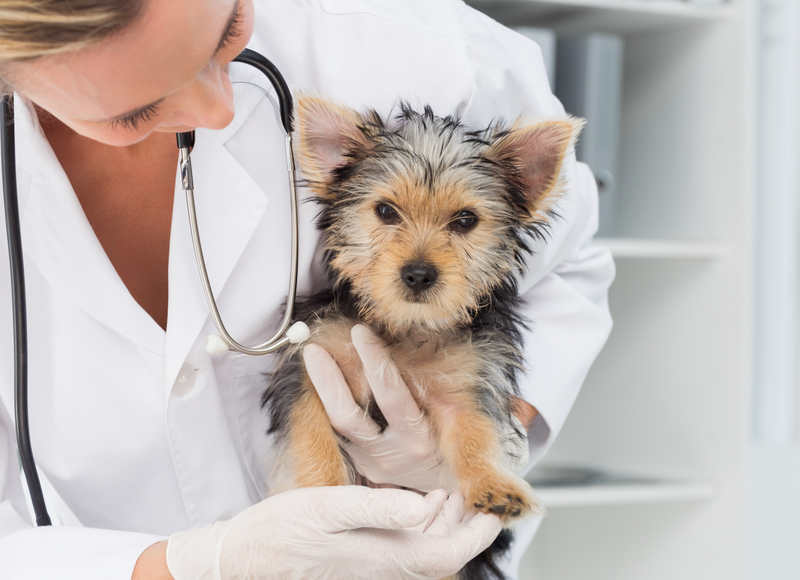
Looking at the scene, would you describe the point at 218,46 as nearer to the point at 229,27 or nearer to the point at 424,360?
the point at 229,27

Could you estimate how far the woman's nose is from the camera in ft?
2.89

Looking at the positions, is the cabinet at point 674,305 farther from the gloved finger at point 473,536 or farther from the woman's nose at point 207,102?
the woman's nose at point 207,102

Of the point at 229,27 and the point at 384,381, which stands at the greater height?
the point at 229,27

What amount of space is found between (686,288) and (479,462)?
53.1 inches

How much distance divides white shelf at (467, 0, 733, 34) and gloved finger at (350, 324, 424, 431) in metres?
1.32

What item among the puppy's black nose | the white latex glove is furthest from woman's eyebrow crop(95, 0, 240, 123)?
the white latex glove

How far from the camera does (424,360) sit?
109cm

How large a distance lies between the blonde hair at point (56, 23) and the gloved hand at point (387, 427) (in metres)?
0.51

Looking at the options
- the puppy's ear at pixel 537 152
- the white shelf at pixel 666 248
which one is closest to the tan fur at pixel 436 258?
the puppy's ear at pixel 537 152

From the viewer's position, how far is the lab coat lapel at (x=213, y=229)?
3.53 feet

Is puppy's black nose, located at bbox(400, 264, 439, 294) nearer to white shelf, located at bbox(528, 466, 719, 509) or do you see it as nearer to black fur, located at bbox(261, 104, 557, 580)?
black fur, located at bbox(261, 104, 557, 580)

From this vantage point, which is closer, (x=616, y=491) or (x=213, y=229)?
(x=213, y=229)

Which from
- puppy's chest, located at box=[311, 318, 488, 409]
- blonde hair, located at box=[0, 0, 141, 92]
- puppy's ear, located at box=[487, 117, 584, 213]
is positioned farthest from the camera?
puppy's chest, located at box=[311, 318, 488, 409]

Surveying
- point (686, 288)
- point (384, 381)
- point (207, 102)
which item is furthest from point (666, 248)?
point (207, 102)
